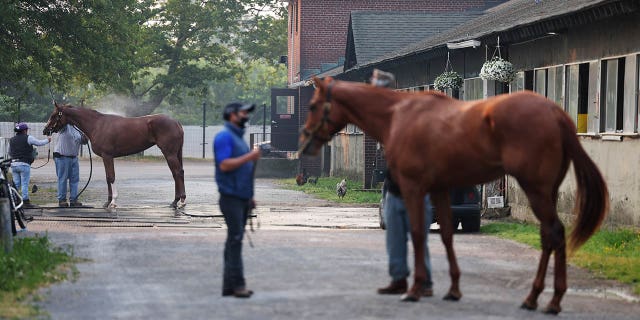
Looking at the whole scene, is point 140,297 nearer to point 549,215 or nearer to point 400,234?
point 400,234

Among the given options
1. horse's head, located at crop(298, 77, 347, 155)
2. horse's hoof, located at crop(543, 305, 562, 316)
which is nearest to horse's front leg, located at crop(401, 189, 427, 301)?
horse's head, located at crop(298, 77, 347, 155)

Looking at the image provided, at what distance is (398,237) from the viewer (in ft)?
40.3

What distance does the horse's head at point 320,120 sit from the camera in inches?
490

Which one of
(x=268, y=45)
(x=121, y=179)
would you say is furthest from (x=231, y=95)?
(x=121, y=179)

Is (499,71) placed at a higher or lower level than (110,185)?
higher

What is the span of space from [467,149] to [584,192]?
1198 millimetres

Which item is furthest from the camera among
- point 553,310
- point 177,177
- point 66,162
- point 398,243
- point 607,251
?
point 177,177

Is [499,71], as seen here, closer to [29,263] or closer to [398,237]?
[398,237]

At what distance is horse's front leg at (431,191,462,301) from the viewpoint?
465 inches

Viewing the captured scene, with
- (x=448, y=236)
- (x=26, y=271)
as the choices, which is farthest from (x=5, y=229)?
(x=448, y=236)

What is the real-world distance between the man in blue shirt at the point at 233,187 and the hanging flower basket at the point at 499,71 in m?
12.2

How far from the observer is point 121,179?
134 feet

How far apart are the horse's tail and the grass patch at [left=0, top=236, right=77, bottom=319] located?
4.99m

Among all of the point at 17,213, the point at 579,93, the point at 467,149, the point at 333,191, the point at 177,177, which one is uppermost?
the point at 579,93
